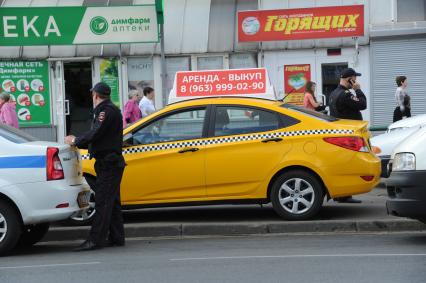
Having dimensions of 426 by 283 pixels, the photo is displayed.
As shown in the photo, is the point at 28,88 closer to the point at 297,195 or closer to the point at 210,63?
the point at 210,63

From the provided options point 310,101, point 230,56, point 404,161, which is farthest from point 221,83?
point 230,56

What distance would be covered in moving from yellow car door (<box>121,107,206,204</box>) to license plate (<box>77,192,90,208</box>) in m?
0.96

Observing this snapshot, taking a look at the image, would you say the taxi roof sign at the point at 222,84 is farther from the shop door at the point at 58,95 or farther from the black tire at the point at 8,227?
the shop door at the point at 58,95

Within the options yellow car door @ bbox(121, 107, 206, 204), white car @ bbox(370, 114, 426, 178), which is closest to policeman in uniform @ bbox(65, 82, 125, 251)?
yellow car door @ bbox(121, 107, 206, 204)

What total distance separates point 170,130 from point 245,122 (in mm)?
969

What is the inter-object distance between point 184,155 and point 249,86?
13.3 feet

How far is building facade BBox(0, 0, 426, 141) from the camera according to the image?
18.8 metres

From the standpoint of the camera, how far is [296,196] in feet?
30.4

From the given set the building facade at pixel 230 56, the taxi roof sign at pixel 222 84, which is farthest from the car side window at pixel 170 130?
the building facade at pixel 230 56

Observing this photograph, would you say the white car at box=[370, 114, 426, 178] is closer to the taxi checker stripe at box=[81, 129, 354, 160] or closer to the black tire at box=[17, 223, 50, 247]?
the taxi checker stripe at box=[81, 129, 354, 160]

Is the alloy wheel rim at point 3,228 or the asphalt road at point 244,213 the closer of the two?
the alloy wheel rim at point 3,228

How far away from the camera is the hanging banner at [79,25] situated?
17906mm

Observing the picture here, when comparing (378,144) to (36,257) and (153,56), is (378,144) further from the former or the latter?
(153,56)

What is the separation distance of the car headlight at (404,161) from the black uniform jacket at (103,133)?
3.08m
